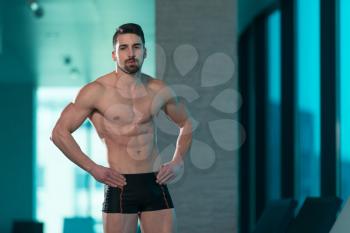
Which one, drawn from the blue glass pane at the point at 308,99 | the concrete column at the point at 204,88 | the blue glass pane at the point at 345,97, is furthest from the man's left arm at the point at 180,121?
the blue glass pane at the point at 308,99

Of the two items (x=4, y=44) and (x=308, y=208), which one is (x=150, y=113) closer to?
(x=308, y=208)

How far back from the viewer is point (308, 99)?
7906mm

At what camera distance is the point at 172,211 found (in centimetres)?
367

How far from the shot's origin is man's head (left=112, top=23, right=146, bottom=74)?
3.55 meters

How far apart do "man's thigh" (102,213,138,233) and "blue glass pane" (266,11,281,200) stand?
5.59 meters

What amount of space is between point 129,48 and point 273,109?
20.0 ft

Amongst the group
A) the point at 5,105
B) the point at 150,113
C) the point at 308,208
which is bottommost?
the point at 308,208

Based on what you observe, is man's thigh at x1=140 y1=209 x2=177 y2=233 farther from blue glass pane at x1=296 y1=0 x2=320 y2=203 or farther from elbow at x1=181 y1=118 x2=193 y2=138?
blue glass pane at x1=296 y1=0 x2=320 y2=203

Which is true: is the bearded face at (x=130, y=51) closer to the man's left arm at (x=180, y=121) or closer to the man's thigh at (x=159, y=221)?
the man's left arm at (x=180, y=121)

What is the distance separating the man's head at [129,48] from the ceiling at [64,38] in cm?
419

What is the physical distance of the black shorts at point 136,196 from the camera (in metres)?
3.63

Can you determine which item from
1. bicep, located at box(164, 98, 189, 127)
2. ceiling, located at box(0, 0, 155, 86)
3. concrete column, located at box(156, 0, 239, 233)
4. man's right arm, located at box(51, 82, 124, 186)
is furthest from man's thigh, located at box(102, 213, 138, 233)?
ceiling, located at box(0, 0, 155, 86)

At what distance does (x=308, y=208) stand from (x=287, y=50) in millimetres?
3196

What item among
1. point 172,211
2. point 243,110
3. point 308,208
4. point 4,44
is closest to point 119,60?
point 172,211
